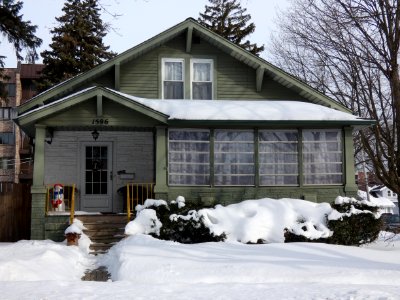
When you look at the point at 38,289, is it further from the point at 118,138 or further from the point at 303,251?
the point at 118,138

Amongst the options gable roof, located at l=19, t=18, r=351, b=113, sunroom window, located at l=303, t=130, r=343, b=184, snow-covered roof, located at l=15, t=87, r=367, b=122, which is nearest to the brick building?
gable roof, located at l=19, t=18, r=351, b=113

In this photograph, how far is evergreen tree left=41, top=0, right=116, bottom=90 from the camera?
95.8 feet

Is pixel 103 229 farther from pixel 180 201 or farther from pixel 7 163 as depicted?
pixel 7 163

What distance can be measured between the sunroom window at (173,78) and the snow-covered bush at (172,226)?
4.89m

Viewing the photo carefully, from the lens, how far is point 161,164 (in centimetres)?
1323

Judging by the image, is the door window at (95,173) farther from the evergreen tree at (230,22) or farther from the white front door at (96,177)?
the evergreen tree at (230,22)

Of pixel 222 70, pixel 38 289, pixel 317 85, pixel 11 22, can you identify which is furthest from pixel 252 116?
pixel 317 85

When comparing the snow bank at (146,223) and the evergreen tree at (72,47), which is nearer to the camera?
the snow bank at (146,223)

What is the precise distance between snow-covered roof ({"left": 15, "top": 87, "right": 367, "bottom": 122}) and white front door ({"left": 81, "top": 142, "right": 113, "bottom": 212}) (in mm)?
2486

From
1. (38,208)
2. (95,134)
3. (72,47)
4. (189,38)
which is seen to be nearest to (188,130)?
(95,134)

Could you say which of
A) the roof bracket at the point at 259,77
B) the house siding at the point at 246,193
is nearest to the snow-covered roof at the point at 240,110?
the roof bracket at the point at 259,77

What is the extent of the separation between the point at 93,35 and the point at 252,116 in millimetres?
20656

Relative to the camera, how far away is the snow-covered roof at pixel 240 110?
13344 mm

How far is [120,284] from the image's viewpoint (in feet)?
24.4
